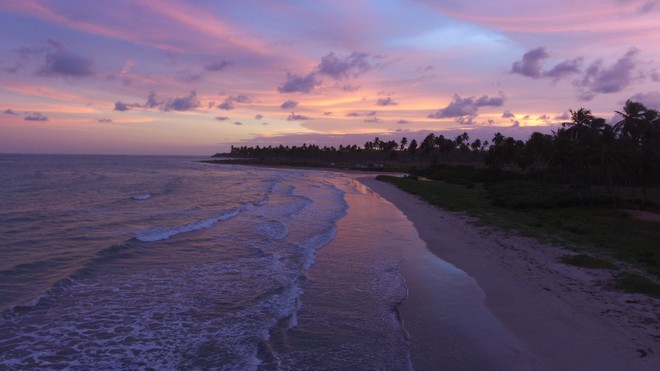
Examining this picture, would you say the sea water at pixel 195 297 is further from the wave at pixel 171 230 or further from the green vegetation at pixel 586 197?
the green vegetation at pixel 586 197

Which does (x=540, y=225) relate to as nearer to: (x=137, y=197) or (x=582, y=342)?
(x=582, y=342)

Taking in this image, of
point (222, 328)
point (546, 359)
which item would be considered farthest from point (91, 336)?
point (546, 359)

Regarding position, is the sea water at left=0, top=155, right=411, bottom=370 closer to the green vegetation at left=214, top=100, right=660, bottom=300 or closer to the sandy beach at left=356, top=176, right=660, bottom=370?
the sandy beach at left=356, top=176, right=660, bottom=370

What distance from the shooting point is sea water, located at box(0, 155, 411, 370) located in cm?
709

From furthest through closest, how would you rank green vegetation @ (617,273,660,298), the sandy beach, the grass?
the grass
green vegetation @ (617,273,660,298)
the sandy beach

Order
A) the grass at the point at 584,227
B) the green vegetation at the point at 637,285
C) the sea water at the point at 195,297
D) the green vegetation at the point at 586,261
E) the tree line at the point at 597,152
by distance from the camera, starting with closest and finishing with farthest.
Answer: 1. the sea water at the point at 195,297
2. the green vegetation at the point at 637,285
3. the green vegetation at the point at 586,261
4. the grass at the point at 584,227
5. the tree line at the point at 597,152

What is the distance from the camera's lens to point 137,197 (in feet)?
108

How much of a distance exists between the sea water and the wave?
1.8 inches

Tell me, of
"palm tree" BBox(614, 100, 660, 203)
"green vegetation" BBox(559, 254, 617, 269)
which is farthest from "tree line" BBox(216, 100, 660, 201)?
"green vegetation" BBox(559, 254, 617, 269)

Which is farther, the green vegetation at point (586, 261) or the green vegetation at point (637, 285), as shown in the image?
the green vegetation at point (586, 261)

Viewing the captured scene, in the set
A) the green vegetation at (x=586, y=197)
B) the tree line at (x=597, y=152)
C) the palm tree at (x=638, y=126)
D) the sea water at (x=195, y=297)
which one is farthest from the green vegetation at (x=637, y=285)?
the palm tree at (x=638, y=126)

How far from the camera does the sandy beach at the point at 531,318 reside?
6785 mm

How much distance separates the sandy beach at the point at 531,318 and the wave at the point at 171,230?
10154 millimetres

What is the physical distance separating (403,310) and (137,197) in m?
28.8
